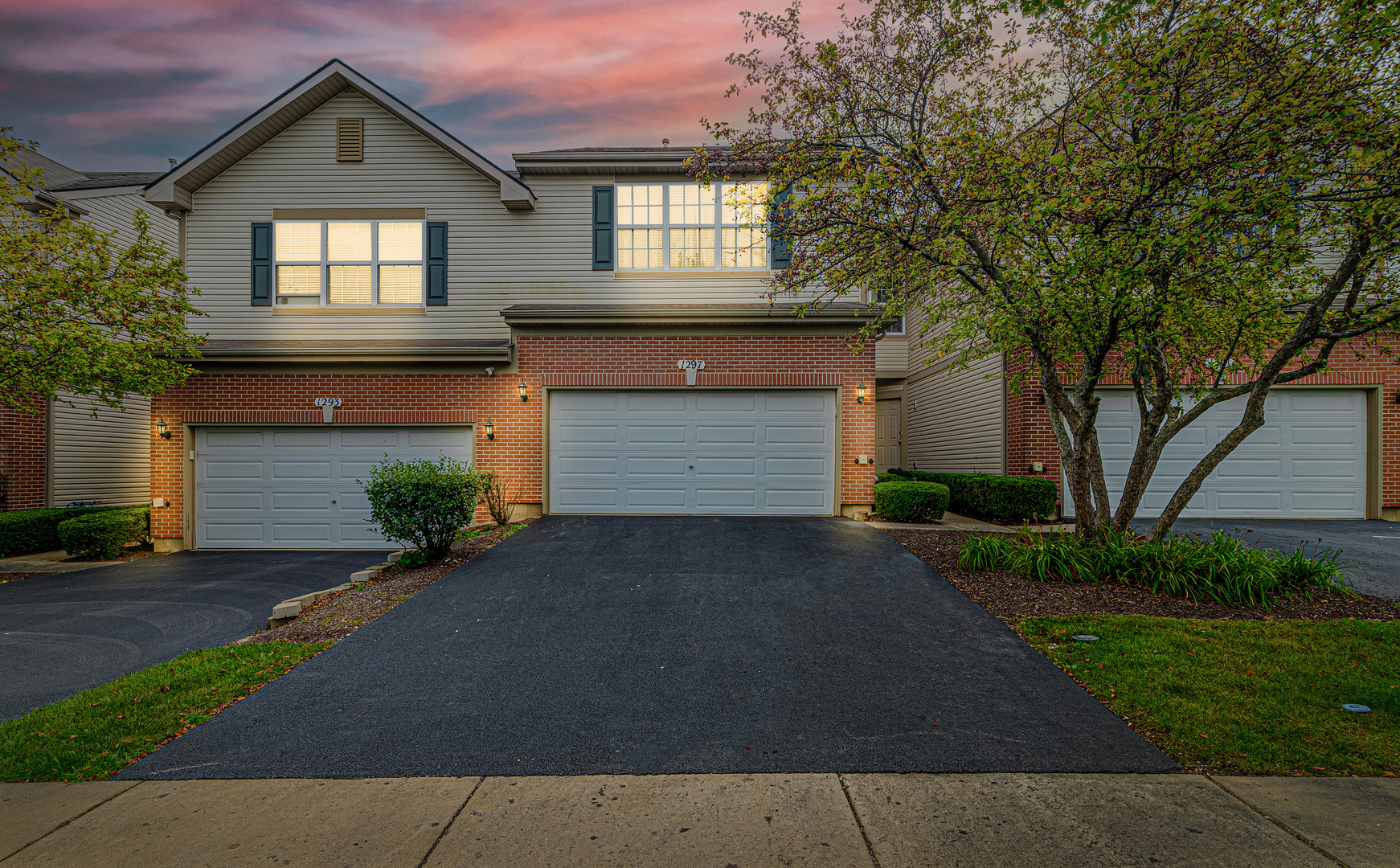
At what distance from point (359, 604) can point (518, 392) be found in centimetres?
550

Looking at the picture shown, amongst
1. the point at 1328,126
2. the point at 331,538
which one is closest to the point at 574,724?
the point at 1328,126

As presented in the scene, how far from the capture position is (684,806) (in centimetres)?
296

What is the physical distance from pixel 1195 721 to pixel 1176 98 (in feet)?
19.1

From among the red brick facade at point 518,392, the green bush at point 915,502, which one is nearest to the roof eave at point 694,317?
the red brick facade at point 518,392

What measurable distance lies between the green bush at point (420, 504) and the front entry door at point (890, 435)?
43.9 feet

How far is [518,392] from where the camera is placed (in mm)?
11180

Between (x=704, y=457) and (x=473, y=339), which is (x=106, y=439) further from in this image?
(x=704, y=457)

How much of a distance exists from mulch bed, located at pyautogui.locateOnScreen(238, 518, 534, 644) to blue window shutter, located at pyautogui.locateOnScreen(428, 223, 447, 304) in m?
5.66

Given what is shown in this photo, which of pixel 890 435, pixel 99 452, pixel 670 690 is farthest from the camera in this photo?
pixel 890 435

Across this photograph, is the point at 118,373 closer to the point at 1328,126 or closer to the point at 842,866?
the point at 842,866

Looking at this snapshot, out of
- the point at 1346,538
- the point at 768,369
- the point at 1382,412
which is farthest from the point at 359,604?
the point at 1382,412

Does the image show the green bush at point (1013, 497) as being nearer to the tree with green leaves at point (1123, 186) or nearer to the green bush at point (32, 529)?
the tree with green leaves at point (1123, 186)

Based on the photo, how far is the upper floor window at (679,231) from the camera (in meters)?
11.6

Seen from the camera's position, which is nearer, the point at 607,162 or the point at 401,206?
the point at 607,162
